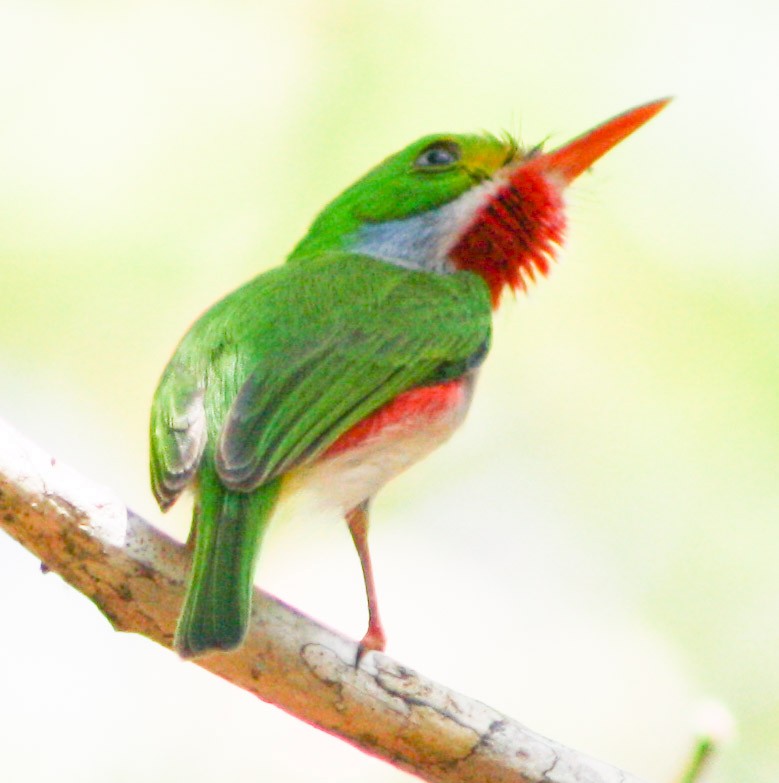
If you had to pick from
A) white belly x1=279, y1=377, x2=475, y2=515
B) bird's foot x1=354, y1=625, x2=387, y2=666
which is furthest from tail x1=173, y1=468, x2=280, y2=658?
bird's foot x1=354, y1=625, x2=387, y2=666

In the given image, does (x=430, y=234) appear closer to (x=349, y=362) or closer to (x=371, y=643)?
(x=349, y=362)

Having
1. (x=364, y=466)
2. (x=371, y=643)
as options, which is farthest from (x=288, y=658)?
(x=364, y=466)

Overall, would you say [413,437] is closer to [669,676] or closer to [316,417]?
[316,417]

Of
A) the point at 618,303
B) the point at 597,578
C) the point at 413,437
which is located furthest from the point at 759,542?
the point at 413,437

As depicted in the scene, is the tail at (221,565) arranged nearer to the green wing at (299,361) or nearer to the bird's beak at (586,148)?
the green wing at (299,361)

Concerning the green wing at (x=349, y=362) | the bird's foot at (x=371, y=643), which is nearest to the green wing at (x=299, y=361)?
the green wing at (x=349, y=362)

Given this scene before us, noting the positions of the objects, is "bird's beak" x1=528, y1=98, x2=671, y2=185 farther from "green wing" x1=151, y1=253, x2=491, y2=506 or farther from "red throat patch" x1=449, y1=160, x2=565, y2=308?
"green wing" x1=151, y1=253, x2=491, y2=506
